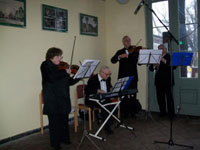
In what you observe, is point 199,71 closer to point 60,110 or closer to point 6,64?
point 60,110

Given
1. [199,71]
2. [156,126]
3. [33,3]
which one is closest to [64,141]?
[156,126]

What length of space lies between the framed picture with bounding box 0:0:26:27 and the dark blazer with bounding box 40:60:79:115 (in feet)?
3.45

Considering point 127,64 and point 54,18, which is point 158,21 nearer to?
point 127,64

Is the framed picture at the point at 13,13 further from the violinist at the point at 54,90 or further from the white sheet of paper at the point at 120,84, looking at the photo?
the white sheet of paper at the point at 120,84

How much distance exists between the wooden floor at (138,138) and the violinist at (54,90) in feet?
1.28

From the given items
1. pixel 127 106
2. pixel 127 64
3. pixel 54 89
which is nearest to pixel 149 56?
pixel 127 64

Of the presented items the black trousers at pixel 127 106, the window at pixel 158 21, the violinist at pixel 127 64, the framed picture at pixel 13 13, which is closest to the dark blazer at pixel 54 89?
the framed picture at pixel 13 13

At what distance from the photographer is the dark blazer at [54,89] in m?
3.25

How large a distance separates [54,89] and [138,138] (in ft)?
5.11

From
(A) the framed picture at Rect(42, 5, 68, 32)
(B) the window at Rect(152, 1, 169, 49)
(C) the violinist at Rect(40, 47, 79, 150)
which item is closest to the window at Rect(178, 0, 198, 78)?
(B) the window at Rect(152, 1, 169, 49)

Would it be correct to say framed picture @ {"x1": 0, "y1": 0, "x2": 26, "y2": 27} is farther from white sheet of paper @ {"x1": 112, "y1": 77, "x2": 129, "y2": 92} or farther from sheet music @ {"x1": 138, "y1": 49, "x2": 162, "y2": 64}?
sheet music @ {"x1": 138, "y1": 49, "x2": 162, "y2": 64}

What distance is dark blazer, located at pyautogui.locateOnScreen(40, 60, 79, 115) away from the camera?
3.25m

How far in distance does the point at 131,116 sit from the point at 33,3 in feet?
9.66

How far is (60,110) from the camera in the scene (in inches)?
132
